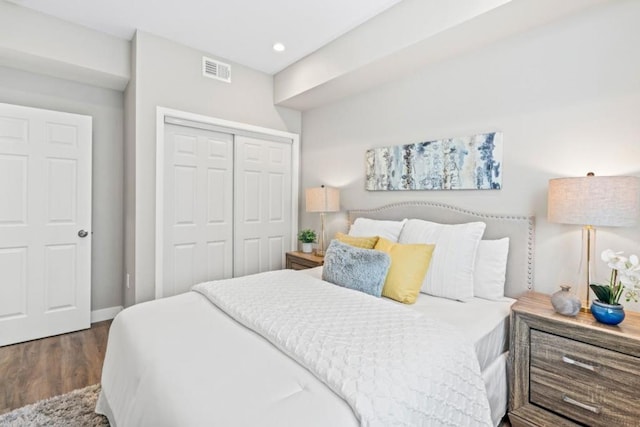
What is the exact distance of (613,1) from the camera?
1812 millimetres

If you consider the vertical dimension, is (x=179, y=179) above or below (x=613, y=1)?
below

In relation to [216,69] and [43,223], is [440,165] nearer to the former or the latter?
[216,69]

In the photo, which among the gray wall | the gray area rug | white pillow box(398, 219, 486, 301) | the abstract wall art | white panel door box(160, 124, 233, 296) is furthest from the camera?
the gray wall

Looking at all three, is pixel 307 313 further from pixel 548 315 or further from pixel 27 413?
pixel 27 413

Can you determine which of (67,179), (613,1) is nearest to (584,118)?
(613,1)

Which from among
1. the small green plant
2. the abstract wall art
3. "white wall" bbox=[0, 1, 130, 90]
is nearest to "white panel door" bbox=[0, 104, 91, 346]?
"white wall" bbox=[0, 1, 130, 90]

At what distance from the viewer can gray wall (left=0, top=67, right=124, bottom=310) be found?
10.4ft

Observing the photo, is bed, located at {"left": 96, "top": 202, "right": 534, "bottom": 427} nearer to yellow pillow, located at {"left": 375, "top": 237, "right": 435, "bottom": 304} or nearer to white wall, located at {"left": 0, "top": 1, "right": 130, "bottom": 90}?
yellow pillow, located at {"left": 375, "top": 237, "right": 435, "bottom": 304}

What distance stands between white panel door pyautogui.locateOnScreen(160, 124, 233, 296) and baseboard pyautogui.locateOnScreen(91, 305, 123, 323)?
33.0 inches

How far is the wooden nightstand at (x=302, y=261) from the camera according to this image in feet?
10.6

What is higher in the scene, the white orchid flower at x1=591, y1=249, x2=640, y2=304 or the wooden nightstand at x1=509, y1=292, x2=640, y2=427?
the white orchid flower at x1=591, y1=249, x2=640, y2=304

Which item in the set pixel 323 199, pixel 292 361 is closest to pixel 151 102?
pixel 323 199

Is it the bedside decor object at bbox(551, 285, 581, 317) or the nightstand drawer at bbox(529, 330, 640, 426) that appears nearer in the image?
the nightstand drawer at bbox(529, 330, 640, 426)

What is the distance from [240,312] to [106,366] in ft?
2.57
